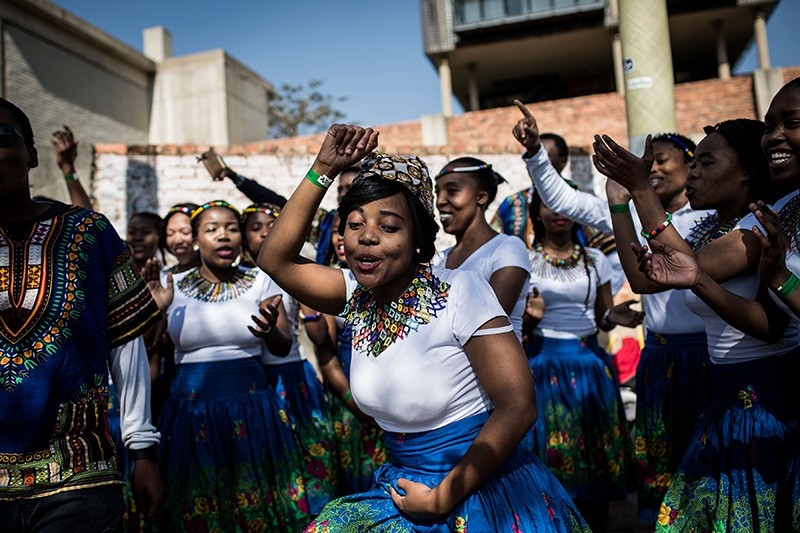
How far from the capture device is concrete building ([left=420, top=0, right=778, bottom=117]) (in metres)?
20.8

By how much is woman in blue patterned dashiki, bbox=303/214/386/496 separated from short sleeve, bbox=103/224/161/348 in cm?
158

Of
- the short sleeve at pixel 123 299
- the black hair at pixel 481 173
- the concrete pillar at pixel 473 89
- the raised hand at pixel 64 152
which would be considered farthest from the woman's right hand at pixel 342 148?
the concrete pillar at pixel 473 89

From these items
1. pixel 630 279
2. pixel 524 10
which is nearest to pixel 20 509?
pixel 630 279

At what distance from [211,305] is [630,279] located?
7.58 ft

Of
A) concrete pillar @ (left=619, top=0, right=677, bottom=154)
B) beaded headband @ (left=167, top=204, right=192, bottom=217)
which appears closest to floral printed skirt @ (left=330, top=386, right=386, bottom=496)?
beaded headband @ (left=167, top=204, right=192, bottom=217)

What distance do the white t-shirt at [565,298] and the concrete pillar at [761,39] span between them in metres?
18.7

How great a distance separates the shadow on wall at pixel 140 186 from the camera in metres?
7.86

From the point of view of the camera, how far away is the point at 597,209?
3852 mm

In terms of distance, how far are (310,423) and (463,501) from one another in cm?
244

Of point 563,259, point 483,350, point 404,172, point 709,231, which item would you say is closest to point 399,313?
point 483,350

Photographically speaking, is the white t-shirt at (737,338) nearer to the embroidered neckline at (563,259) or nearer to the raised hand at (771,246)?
the raised hand at (771,246)

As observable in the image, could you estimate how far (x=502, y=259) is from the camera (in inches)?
128

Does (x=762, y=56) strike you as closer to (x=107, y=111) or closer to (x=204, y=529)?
(x=107, y=111)

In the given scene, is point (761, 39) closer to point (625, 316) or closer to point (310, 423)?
point (625, 316)
